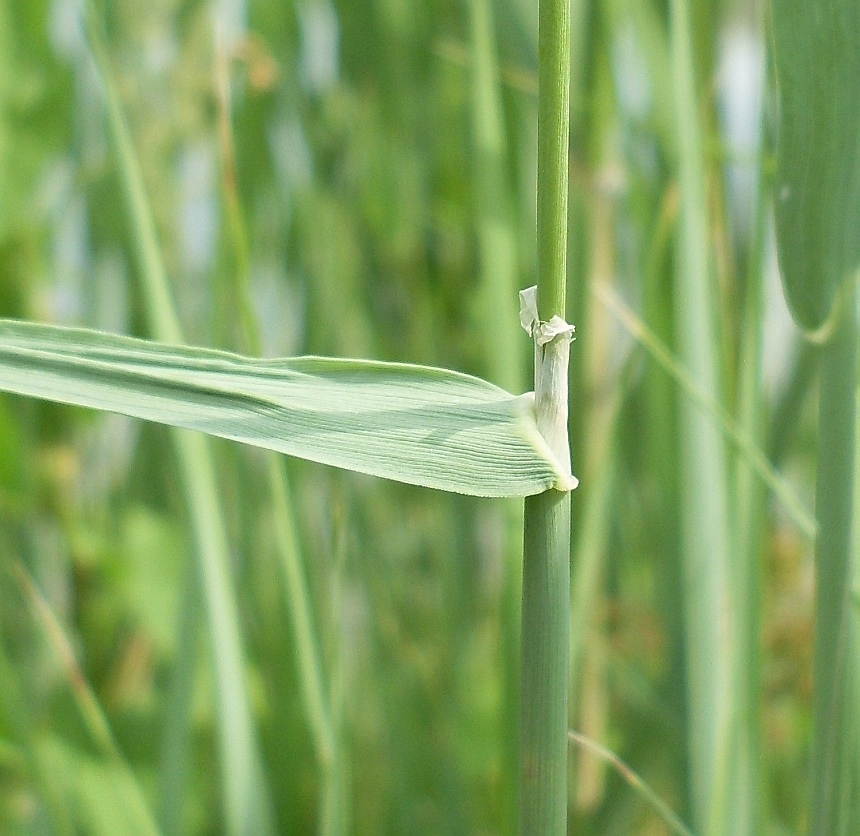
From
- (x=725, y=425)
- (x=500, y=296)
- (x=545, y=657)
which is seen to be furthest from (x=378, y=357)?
(x=545, y=657)

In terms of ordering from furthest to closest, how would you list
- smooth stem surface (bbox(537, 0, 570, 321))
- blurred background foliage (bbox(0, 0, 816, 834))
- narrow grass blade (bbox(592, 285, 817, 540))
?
blurred background foliage (bbox(0, 0, 816, 834)), narrow grass blade (bbox(592, 285, 817, 540)), smooth stem surface (bbox(537, 0, 570, 321))

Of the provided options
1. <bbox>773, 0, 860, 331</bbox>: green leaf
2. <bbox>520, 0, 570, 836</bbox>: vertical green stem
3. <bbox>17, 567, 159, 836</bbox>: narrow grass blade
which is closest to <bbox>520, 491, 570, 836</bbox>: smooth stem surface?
<bbox>520, 0, 570, 836</bbox>: vertical green stem

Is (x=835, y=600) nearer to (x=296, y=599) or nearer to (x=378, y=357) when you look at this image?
(x=296, y=599)

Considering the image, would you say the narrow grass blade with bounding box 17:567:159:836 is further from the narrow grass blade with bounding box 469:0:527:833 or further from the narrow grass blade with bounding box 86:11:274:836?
the narrow grass blade with bounding box 469:0:527:833

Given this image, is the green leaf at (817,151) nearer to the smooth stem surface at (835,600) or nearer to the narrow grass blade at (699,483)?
the smooth stem surface at (835,600)

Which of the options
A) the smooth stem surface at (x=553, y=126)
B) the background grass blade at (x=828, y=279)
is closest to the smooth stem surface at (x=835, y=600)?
the background grass blade at (x=828, y=279)

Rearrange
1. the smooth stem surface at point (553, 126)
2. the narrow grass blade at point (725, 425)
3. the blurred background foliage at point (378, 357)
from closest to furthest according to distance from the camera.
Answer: the smooth stem surface at point (553, 126) → the narrow grass blade at point (725, 425) → the blurred background foliage at point (378, 357)
